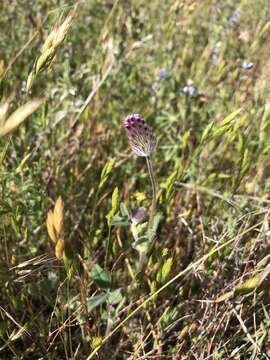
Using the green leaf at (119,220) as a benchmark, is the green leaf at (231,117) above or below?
above

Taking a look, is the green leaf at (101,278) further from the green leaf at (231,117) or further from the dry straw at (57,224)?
the green leaf at (231,117)

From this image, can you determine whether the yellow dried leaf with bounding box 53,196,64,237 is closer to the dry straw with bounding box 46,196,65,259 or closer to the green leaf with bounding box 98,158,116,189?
the dry straw with bounding box 46,196,65,259

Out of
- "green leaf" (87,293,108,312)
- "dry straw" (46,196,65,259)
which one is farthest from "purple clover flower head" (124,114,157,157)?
"green leaf" (87,293,108,312)

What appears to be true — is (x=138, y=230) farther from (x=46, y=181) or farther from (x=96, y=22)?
(x=96, y=22)

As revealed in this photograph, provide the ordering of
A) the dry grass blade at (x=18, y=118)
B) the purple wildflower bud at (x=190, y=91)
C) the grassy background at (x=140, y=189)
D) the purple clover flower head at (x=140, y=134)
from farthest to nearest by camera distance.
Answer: the purple wildflower bud at (x=190, y=91) < the grassy background at (x=140, y=189) < the purple clover flower head at (x=140, y=134) < the dry grass blade at (x=18, y=118)

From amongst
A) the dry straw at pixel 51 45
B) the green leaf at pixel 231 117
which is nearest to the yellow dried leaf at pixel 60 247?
the dry straw at pixel 51 45

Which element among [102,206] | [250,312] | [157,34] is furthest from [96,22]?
[250,312]
